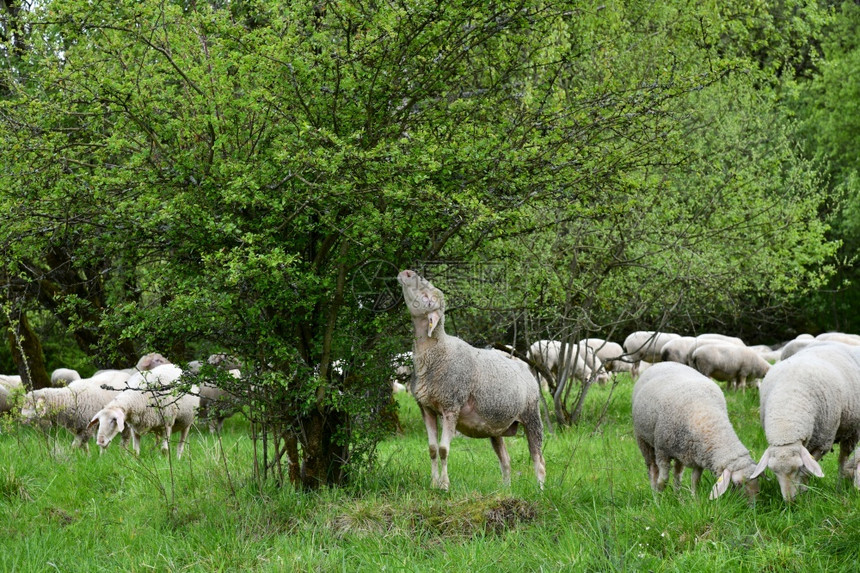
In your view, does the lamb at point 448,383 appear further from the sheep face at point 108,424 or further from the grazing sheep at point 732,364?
the grazing sheep at point 732,364

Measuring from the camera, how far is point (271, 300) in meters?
7.36

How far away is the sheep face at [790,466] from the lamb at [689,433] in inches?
5.9

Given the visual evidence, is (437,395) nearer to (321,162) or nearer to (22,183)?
(321,162)

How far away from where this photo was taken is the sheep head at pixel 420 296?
753cm

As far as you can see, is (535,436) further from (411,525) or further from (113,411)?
(113,411)

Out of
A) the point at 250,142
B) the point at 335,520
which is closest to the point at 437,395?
the point at 335,520

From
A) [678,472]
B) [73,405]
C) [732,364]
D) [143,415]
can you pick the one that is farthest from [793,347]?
[73,405]

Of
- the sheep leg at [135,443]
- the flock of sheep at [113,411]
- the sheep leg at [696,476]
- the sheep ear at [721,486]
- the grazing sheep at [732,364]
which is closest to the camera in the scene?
the sheep ear at [721,486]

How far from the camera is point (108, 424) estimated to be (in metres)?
10.6

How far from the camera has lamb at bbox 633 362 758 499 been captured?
6926mm

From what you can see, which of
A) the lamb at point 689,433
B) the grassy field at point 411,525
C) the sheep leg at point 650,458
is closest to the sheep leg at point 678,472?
the lamb at point 689,433

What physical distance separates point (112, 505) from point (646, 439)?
181 inches

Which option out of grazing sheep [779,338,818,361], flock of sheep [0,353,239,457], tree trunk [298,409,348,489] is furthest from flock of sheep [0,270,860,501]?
grazing sheep [779,338,818,361]

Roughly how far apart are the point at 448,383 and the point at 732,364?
11726 millimetres
